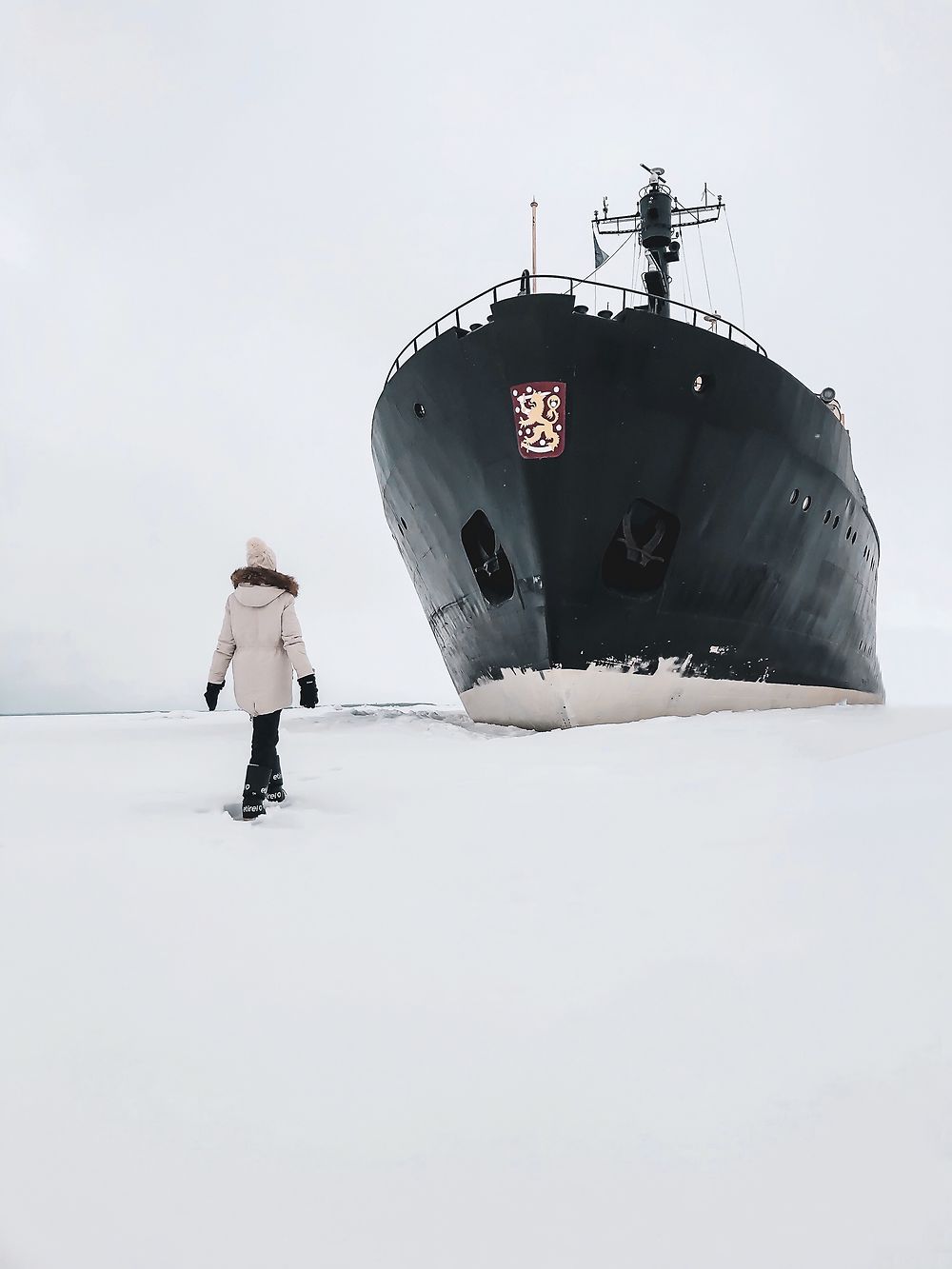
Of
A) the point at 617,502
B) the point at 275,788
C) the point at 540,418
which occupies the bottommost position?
the point at 275,788

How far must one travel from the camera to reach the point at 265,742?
422 cm

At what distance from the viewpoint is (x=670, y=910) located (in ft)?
7.87

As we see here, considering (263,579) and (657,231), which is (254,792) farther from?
(657,231)

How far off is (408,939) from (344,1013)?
449 millimetres

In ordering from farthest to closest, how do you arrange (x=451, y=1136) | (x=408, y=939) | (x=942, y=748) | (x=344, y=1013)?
(x=942, y=748)
(x=408, y=939)
(x=344, y=1013)
(x=451, y=1136)

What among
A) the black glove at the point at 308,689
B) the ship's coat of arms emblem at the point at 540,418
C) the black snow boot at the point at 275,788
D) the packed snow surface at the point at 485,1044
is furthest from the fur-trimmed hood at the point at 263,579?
the ship's coat of arms emblem at the point at 540,418

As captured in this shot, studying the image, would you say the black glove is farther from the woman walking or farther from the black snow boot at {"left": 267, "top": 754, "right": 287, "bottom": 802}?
the black snow boot at {"left": 267, "top": 754, "right": 287, "bottom": 802}

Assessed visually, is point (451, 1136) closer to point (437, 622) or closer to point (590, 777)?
point (590, 777)

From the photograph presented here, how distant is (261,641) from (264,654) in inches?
3.6

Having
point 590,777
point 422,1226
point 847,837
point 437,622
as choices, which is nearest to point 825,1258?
point 422,1226

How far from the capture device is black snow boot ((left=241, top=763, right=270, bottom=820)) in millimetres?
3957

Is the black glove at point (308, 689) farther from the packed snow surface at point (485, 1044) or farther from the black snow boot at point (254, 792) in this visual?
the packed snow surface at point (485, 1044)

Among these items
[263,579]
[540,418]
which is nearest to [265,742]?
[263,579]

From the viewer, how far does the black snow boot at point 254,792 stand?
3957 mm
